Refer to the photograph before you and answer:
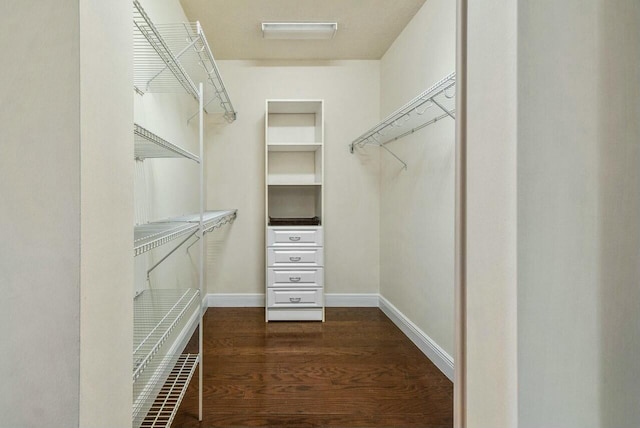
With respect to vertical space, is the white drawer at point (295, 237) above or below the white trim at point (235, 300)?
above

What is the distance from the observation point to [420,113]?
2074 millimetres

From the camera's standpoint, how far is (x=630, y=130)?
0.69 meters

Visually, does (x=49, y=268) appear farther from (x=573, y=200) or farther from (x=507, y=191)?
(x=573, y=200)

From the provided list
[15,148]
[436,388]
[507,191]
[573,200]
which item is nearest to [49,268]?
[15,148]

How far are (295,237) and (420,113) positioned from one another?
4.68 feet

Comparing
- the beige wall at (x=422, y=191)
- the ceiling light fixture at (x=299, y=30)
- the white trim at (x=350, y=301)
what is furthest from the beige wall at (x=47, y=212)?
the white trim at (x=350, y=301)

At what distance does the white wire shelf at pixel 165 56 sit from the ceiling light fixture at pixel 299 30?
60 cm

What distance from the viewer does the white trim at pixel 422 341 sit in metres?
2.01

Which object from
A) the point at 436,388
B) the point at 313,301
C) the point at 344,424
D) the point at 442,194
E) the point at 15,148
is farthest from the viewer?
the point at 313,301

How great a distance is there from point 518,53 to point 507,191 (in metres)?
0.26

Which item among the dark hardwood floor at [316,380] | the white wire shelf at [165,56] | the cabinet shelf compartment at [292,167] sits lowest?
the dark hardwood floor at [316,380]

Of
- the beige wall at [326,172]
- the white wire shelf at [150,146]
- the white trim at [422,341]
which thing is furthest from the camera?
the beige wall at [326,172]

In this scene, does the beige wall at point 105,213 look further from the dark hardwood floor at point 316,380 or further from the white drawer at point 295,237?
the white drawer at point 295,237

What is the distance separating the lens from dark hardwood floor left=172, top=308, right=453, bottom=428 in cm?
160
